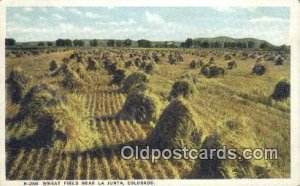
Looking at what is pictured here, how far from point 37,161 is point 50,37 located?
166 cm

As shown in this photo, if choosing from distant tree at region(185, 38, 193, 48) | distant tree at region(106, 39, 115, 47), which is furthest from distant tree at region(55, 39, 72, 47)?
distant tree at region(185, 38, 193, 48)

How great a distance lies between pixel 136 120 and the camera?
819 cm

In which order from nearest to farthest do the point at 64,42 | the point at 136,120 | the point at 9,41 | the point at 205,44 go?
the point at 9,41 → the point at 64,42 → the point at 136,120 → the point at 205,44

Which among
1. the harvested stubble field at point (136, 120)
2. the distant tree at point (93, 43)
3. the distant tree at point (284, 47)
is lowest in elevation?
the harvested stubble field at point (136, 120)

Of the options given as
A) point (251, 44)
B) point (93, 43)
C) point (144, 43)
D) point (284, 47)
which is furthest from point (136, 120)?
point (284, 47)

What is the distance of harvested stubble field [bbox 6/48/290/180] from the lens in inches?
309

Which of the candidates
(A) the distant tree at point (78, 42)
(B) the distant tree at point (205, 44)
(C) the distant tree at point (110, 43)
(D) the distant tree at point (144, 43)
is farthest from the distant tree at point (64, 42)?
(B) the distant tree at point (205, 44)

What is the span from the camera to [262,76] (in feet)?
27.9

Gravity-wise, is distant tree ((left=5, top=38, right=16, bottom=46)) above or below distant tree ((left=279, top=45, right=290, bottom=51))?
above

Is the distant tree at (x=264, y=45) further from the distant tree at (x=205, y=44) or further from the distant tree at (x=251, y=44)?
the distant tree at (x=205, y=44)

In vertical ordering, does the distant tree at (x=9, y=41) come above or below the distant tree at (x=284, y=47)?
above

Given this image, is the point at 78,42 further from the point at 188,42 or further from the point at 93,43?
the point at 188,42

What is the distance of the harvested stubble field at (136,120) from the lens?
784 cm

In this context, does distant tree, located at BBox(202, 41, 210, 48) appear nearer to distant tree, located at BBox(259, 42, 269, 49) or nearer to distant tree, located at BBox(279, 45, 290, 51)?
distant tree, located at BBox(259, 42, 269, 49)
